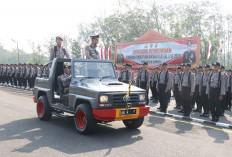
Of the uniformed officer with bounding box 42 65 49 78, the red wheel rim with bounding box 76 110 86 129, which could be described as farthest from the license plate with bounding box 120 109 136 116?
the uniformed officer with bounding box 42 65 49 78

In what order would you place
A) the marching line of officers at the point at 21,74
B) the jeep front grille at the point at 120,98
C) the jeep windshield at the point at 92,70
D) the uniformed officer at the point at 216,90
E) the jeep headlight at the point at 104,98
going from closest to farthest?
the jeep headlight at the point at 104,98
the jeep front grille at the point at 120,98
the jeep windshield at the point at 92,70
the uniformed officer at the point at 216,90
the marching line of officers at the point at 21,74

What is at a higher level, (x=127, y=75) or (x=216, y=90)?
(x=127, y=75)

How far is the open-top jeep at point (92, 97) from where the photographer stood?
548cm

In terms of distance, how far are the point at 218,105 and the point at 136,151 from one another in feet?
15.5

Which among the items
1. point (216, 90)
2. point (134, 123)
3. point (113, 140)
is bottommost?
point (113, 140)

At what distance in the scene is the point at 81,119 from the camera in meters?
6.07

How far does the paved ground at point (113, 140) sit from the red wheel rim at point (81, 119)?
0.87 ft

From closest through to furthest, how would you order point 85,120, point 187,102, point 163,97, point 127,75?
1. point 85,120
2. point 187,102
3. point 163,97
4. point 127,75

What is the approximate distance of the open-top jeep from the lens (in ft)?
18.0

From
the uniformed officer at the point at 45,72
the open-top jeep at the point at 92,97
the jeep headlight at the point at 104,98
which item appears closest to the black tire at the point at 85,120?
the open-top jeep at the point at 92,97

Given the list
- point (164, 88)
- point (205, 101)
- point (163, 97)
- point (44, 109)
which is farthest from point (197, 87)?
point (44, 109)

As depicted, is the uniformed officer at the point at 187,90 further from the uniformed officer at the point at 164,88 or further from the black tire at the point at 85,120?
the black tire at the point at 85,120

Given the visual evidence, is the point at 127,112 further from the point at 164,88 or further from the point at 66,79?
the point at 164,88

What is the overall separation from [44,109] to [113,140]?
9.65 feet
